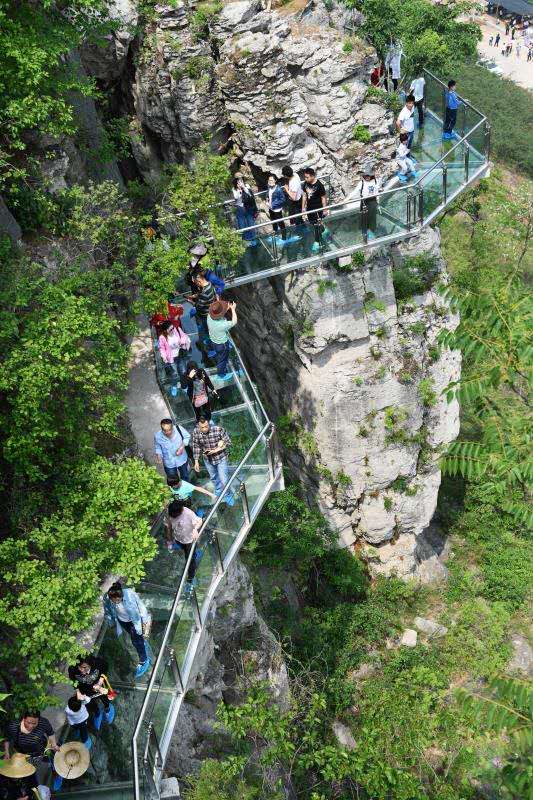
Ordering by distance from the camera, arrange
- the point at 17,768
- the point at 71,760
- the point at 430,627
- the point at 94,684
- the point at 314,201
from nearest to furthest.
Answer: the point at 17,768, the point at 71,760, the point at 94,684, the point at 314,201, the point at 430,627

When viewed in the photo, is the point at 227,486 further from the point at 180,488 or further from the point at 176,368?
the point at 176,368

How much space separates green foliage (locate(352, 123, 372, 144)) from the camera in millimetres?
17688

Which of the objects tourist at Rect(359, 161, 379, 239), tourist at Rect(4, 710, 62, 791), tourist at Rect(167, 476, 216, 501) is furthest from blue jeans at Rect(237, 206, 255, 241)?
tourist at Rect(4, 710, 62, 791)

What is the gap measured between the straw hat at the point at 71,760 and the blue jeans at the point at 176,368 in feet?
19.8

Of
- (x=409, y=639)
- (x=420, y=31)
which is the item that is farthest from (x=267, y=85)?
(x=409, y=639)

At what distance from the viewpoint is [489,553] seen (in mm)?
23031

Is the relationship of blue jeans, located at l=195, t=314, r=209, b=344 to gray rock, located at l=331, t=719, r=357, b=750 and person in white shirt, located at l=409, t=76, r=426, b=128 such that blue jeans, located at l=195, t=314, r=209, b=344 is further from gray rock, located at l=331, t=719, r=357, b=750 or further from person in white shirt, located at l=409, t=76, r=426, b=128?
gray rock, located at l=331, t=719, r=357, b=750

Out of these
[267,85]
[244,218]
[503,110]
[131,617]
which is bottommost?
[503,110]

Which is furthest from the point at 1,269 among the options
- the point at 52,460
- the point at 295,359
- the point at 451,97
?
the point at 451,97

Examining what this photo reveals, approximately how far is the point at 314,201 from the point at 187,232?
9.66ft

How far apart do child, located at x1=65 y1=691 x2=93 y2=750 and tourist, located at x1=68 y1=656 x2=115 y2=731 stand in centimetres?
8

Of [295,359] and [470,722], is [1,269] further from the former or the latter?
[470,722]

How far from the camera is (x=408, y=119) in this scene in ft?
58.3

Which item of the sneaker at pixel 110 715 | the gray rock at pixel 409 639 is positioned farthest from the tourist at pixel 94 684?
the gray rock at pixel 409 639
